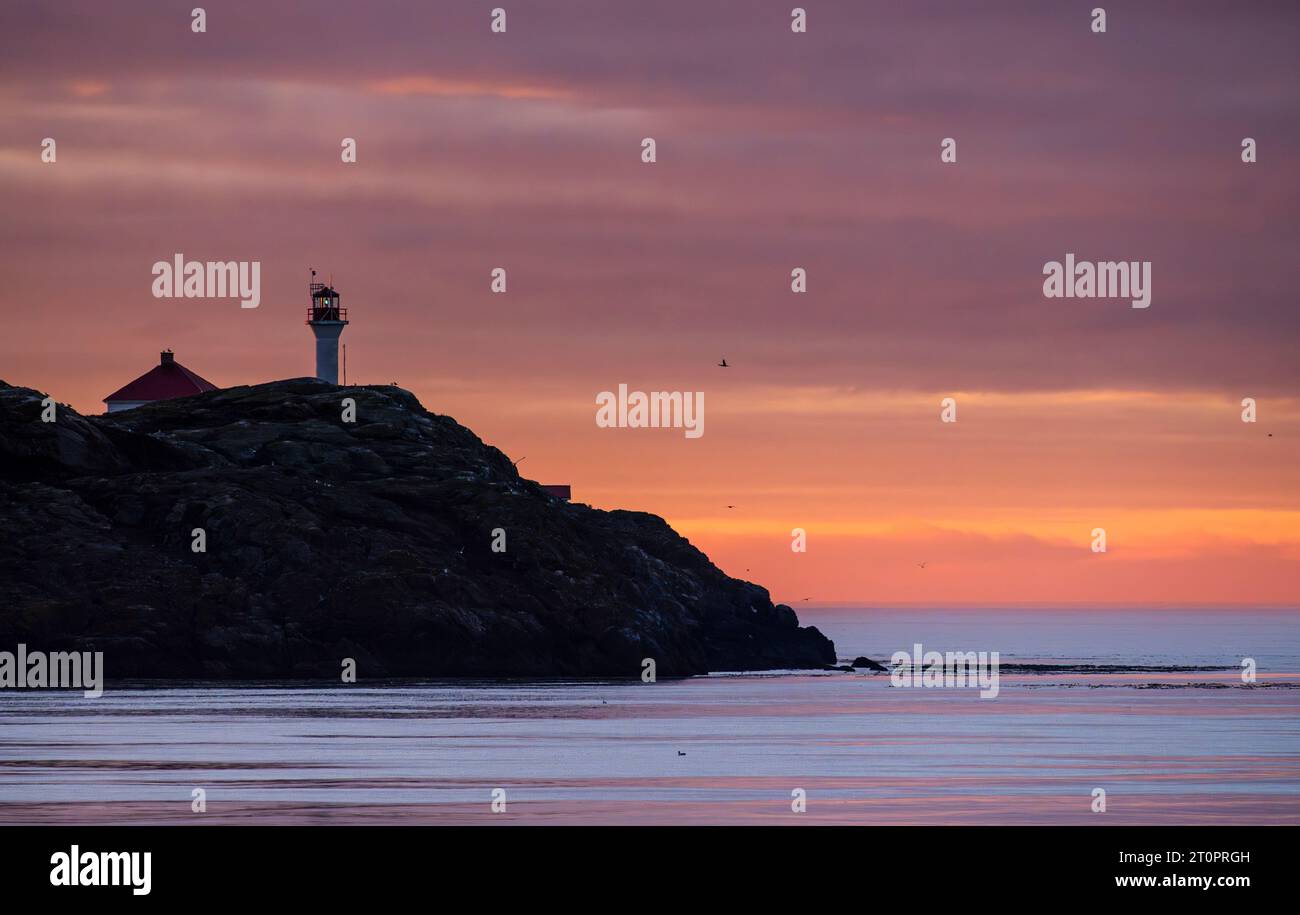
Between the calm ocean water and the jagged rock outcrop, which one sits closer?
the calm ocean water

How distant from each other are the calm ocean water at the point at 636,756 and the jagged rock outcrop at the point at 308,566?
1137cm

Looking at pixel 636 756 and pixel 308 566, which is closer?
pixel 636 756

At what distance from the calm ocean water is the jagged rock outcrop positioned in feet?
37.3

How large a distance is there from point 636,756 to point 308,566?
82.8 meters

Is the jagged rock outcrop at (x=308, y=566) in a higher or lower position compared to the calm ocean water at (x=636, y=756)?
higher

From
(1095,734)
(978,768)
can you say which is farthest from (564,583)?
(978,768)

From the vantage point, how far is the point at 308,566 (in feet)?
519

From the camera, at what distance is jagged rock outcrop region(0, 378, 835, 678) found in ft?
483

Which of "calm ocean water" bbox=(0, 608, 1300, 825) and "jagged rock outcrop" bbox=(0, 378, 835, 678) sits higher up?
"jagged rock outcrop" bbox=(0, 378, 835, 678)

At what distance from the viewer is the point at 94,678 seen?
140 metres

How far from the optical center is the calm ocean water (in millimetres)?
56938

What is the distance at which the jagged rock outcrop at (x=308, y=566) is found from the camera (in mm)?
147250

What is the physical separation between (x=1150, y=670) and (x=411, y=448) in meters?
78.0
